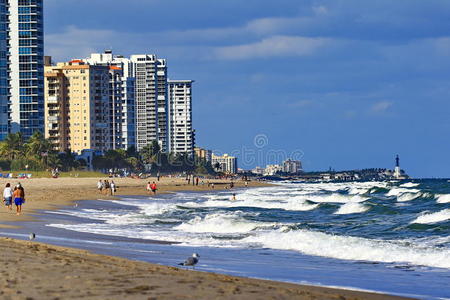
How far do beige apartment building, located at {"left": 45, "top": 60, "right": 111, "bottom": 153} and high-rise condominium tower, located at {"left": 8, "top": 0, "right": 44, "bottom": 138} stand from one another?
1015 inches

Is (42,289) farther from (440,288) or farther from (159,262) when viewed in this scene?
(440,288)

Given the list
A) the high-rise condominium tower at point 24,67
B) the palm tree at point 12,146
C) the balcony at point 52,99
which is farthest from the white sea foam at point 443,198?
the balcony at point 52,99

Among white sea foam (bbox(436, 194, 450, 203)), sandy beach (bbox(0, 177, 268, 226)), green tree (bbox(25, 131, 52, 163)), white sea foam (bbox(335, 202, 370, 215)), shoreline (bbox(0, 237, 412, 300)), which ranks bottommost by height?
white sea foam (bbox(335, 202, 370, 215))

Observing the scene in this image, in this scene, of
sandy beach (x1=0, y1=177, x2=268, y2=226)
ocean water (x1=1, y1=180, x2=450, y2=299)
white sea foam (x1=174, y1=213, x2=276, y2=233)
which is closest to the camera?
ocean water (x1=1, y1=180, x2=450, y2=299)

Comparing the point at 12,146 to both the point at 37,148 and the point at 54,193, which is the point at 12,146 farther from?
the point at 54,193

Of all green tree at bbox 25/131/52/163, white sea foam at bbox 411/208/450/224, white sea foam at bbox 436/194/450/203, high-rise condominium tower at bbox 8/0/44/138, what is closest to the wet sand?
white sea foam at bbox 411/208/450/224

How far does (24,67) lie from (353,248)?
141108 mm

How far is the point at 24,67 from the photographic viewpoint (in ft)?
507

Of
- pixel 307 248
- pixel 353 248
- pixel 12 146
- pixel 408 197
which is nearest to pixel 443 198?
pixel 408 197

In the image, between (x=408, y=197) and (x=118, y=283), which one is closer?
(x=118, y=283)

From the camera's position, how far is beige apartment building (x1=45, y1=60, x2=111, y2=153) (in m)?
183

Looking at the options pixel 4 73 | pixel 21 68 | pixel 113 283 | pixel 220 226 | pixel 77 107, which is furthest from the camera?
pixel 77 107

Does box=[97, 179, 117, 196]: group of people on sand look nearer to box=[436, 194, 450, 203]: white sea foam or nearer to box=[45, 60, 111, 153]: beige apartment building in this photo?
box=[436, 194, 450, 203]: white sea foam

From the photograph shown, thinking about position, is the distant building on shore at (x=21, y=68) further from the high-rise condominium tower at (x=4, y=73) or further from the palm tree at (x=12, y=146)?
the palm tree at (x=12, y=146)
